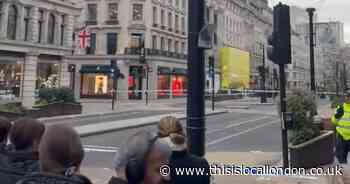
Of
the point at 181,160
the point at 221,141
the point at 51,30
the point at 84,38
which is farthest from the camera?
the point at 84,38

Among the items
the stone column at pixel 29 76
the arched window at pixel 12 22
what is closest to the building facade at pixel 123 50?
the stone column at pixel 29 76

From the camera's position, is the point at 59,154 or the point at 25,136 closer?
the point at 59,154

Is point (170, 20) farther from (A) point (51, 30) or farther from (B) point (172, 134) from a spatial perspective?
(B) point (172, 134)

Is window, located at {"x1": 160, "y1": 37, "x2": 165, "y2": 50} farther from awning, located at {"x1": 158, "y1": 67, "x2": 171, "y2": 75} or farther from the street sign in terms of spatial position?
the street sign

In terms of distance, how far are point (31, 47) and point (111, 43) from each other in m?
18.2

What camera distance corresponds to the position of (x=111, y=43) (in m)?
46.3

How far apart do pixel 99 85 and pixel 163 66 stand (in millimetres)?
8980

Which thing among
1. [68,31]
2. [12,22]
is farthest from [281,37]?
[68,31]

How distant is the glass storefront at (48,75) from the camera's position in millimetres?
30505

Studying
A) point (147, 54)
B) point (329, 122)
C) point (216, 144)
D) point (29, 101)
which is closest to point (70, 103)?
point (29, 101)

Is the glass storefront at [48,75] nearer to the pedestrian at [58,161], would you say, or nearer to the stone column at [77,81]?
the stone column at [77,81]

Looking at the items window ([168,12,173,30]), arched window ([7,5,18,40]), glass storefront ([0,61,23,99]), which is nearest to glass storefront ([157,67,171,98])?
window ([168,12,173,30])

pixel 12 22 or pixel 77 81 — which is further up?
pixel 12 22

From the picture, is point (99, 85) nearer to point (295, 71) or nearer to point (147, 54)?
point (147, 54)
